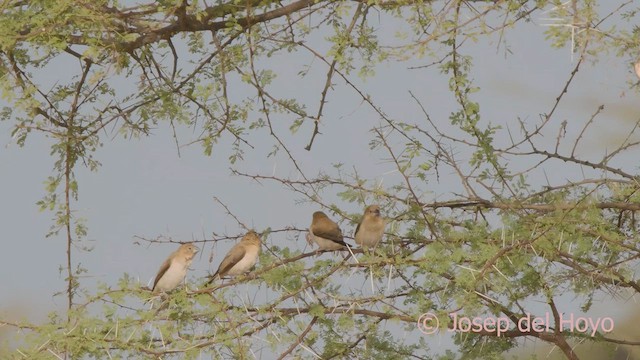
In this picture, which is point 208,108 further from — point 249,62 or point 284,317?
point 284,317

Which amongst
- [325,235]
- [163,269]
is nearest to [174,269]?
[163,269]

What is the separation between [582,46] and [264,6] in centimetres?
224

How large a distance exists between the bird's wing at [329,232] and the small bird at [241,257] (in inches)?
13.4

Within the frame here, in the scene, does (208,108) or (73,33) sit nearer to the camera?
(73,33)

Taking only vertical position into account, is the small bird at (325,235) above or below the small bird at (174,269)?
above

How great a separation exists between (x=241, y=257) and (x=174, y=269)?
403 mm

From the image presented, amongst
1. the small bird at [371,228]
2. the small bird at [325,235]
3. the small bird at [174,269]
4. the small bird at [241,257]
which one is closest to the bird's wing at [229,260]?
the small bird at [241,257]

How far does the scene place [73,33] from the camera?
7.09 metres

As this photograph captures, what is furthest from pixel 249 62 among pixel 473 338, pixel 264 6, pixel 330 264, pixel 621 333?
pixel 621 333

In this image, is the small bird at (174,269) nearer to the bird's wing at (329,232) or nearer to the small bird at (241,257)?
the small bird at (241,257)

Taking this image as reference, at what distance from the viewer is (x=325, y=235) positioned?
7.32m

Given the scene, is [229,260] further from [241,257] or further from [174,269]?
[174,269]

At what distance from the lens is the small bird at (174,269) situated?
741 cm

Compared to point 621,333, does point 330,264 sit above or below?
below
